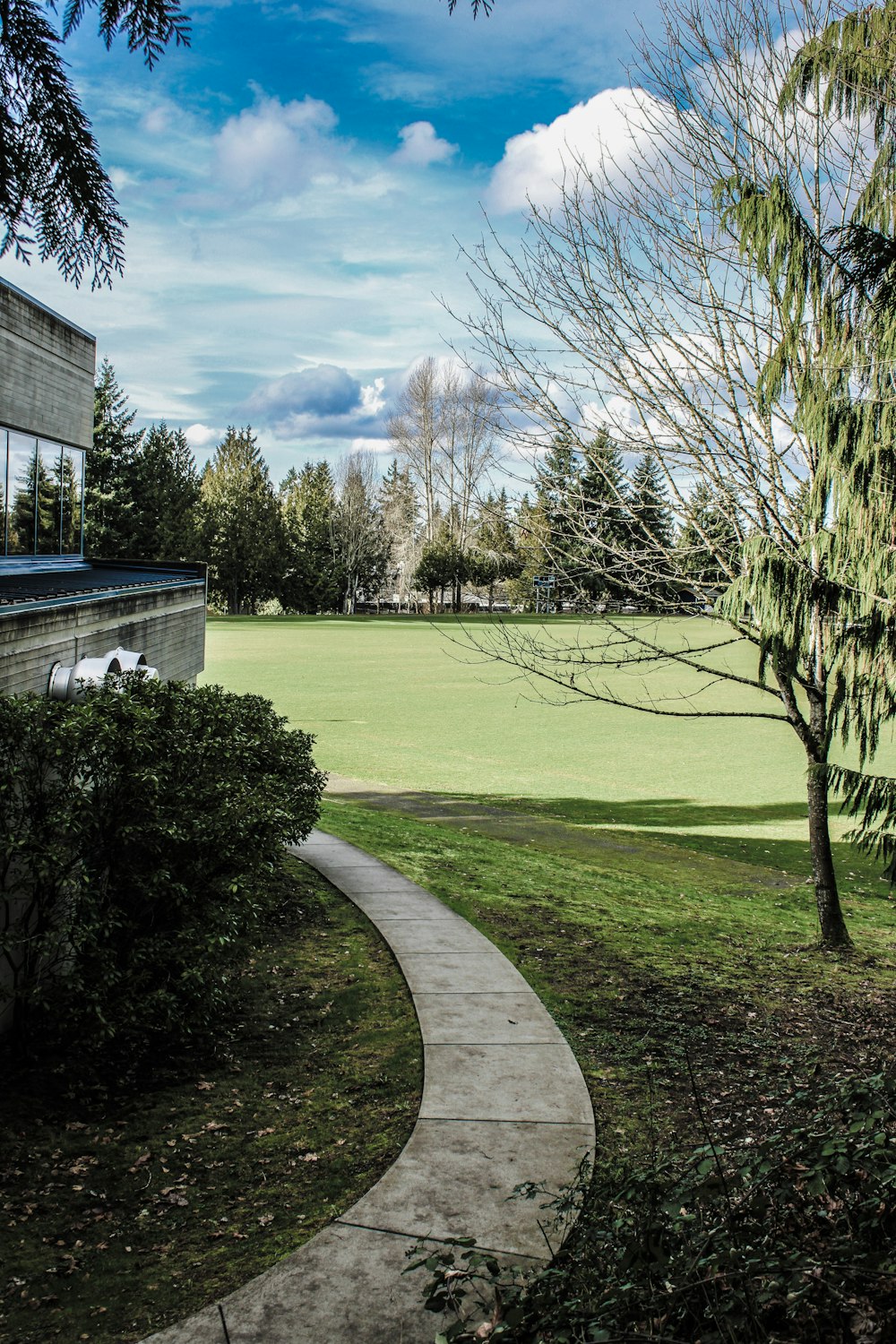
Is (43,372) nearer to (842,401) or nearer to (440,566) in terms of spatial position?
(842,401)

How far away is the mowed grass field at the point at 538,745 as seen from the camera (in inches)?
617

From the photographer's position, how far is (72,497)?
617 inches

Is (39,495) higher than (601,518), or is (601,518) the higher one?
(39,495)

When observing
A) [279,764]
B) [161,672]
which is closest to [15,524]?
[161,672]

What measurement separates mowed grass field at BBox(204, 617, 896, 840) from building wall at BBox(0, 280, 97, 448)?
6.22 metres

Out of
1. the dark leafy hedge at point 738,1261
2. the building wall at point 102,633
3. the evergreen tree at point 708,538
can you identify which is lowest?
the dark leafy hedge at point 738,1261

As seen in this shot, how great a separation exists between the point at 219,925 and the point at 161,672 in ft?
23.2

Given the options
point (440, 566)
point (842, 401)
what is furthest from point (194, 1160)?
point (440, 566)

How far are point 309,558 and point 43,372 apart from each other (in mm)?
61794

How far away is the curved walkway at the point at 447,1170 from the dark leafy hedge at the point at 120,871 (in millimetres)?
1384

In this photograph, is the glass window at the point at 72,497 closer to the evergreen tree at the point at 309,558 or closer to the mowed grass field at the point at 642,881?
the mowed grass field at the point at 642,881

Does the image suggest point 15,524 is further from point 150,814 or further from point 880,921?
point 880,921

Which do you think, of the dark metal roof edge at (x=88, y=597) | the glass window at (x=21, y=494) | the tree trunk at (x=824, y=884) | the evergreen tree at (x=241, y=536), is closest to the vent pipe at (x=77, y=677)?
the dark metal roof edge at (x=88, y=597)

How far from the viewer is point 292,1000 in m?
6.27
